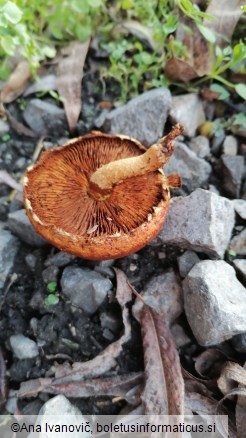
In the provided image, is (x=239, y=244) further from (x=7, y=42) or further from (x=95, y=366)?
(x=7, y=42)

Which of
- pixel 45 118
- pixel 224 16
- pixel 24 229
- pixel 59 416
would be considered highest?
pixel 224 16

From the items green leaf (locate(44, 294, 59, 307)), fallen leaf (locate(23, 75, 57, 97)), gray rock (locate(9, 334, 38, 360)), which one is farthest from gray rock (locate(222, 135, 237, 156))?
gray rock (locate(9, 334, 38, 360))

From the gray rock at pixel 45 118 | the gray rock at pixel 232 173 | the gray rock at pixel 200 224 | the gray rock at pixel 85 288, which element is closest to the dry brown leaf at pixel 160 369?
the gray rock at pixel 85 288

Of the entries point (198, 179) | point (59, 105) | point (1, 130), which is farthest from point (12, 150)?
point (198, 179)

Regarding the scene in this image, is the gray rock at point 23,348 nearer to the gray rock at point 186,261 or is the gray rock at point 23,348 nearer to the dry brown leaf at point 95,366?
the dry brown leaf at point 95,366

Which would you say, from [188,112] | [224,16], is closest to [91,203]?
[188,112]

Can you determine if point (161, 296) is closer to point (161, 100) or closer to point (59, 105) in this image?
point (161, 100)

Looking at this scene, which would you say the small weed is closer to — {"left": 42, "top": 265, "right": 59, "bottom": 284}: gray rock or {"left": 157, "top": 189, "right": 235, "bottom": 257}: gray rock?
{"left": 42, "top": 265, "right": 59, "bottom": 284}: gray rock
